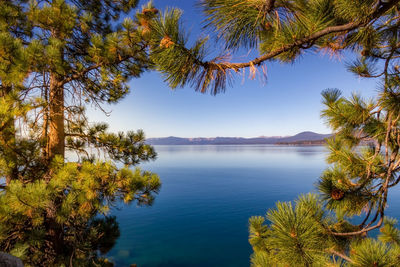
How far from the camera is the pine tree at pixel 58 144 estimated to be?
191cm

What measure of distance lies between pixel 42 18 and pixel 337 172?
14.2 ft

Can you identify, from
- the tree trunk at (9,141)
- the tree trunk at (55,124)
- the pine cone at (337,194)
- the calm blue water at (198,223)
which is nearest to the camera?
the pine cone at (337,194)

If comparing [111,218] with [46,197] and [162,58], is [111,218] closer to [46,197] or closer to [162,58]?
[46,197]

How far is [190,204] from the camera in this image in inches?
656

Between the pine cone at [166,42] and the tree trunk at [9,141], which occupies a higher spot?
the pine cone at [166,42]

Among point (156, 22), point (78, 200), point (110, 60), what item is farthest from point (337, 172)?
point (110, 60)

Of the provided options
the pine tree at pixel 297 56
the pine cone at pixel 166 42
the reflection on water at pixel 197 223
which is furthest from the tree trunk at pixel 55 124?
the reflection on water at pixel 197 223

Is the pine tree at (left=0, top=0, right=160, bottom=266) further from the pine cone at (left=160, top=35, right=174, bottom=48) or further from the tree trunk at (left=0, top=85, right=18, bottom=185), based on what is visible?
the pine cone at (left=160, top=35, right=174, bottom=48)

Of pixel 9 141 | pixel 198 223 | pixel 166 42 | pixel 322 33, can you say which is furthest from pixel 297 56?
pixel 198 223

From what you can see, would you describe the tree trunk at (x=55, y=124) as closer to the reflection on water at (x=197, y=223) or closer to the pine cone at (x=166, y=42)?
the pine cone at (x=166, y=42)

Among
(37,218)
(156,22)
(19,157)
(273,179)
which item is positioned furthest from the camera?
(273,179)

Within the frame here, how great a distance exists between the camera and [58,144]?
2.87m

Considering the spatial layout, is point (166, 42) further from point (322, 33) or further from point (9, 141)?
point (9, 141)

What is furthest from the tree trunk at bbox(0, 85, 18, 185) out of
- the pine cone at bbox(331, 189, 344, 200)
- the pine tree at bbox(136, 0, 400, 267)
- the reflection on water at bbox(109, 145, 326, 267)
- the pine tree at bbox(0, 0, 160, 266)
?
the reflection on water at bbox(109, 145, 326, 267)
